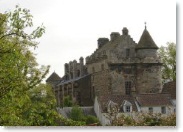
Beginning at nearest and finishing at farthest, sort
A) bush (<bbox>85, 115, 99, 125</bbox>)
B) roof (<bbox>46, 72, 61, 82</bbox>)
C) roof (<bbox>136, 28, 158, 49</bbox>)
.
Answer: roof (<bbox>136, 28, 158, 49</bbox>)
bush (<bbox>85, 115, 99, 125</bbox>)
roof (<bbox>46, 72, 61, 82</bbox>)

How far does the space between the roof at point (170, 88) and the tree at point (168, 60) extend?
6cm

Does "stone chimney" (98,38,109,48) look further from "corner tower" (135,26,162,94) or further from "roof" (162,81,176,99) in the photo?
"roof" (162,81,176,99)

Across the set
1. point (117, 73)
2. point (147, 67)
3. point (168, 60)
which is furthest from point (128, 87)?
point (168, 60)

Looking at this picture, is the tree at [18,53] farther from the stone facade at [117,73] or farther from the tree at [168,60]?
the tree at [168,60]

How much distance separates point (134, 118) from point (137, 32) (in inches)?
39.3

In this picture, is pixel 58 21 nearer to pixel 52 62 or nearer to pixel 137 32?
pixel 52 62

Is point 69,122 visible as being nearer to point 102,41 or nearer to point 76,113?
point 76,113

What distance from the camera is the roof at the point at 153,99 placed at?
16.2 feet

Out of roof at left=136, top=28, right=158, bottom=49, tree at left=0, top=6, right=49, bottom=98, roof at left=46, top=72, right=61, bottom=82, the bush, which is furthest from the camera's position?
roof at left=46, top=72, right=61, bottom=82

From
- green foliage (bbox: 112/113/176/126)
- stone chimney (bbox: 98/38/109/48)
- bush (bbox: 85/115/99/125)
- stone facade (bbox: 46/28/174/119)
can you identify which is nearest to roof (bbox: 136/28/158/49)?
stone facade (bbox: 46/28/174/119)

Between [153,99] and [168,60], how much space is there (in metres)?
0.48

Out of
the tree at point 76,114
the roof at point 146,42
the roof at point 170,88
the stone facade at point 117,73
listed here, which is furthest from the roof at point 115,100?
the roof at point 146,42

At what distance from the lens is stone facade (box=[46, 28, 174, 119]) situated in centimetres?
508

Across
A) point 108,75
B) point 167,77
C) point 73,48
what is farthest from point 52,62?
point 167,77
